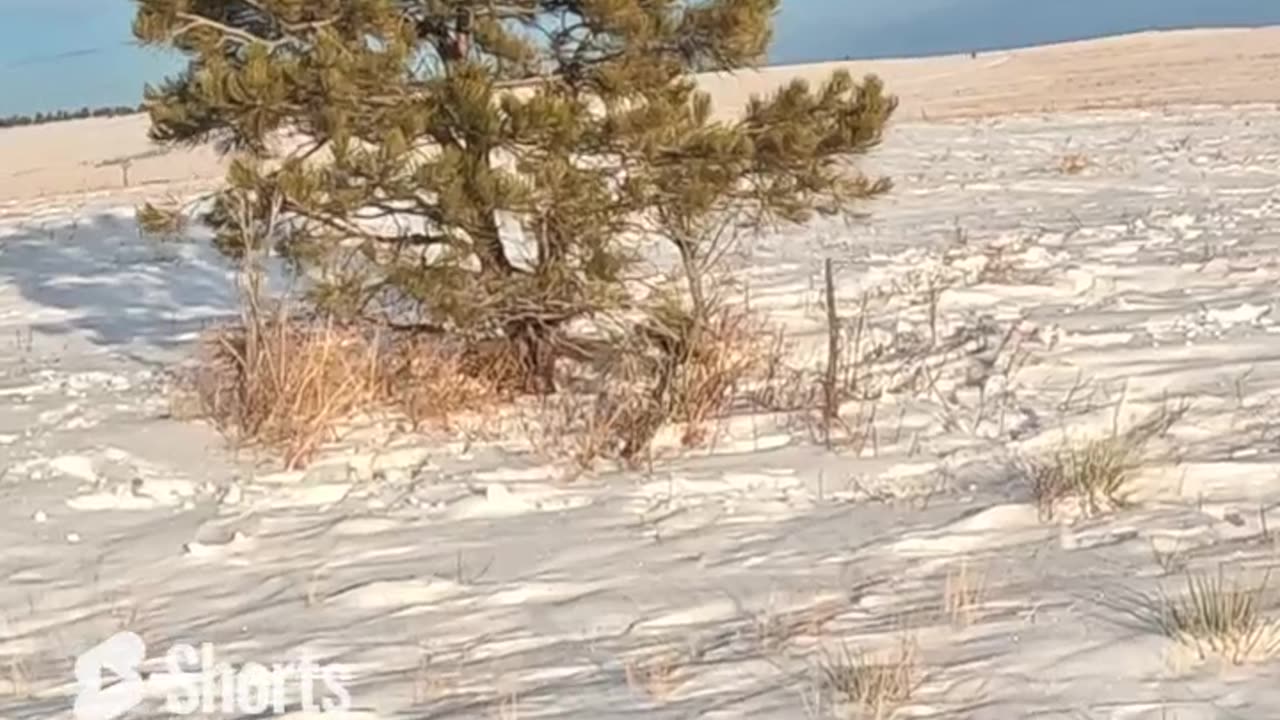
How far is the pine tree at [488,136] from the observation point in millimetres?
7227

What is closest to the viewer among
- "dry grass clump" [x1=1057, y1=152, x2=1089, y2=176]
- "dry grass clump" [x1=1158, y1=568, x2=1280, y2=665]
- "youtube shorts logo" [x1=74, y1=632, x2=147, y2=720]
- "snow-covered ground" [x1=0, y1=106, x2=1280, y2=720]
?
"dry grass clump" [x1=1158, y1=568, x2=1280, y2=665]

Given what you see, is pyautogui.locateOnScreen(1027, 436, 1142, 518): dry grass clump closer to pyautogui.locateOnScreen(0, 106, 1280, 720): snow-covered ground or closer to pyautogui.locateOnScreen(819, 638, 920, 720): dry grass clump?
pyautogui.locateOnScreen(0, 106, 1280, 720): snow-covered ground

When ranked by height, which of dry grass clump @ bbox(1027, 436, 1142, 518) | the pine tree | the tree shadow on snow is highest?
the pine tree

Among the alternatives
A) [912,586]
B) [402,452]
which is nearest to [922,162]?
[402,452]

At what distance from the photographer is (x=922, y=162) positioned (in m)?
19.8

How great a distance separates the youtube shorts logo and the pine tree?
8.30ft

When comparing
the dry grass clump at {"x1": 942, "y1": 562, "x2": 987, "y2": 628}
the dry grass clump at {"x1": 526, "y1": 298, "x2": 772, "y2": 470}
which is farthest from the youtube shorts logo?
the dry grass clump at {"x1": 526, "y1": 298, "x2": 772, "y2": 470}

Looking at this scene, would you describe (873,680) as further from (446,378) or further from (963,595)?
(446,378)

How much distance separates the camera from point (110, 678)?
484 centimetres

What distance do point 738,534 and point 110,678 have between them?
198 cm

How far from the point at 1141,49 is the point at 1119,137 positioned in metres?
33.4

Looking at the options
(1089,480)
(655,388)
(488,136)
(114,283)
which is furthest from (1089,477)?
(114,283)

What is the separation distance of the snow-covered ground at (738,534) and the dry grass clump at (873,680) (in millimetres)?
48

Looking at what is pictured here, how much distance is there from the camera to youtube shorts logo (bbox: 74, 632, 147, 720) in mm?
4590
